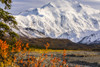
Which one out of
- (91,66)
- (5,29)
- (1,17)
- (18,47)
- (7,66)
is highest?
(1,17)

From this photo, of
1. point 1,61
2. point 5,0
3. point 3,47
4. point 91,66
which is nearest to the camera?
point 3,47

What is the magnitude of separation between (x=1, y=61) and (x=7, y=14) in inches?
271

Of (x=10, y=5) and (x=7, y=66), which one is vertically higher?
(x=10, y=5)

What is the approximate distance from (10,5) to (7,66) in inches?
238

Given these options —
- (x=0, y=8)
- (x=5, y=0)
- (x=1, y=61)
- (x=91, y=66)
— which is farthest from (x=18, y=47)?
(x=91, y=66)

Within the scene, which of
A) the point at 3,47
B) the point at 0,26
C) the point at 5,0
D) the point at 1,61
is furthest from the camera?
the point at 0,26

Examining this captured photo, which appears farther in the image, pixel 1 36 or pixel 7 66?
pixel 1 36

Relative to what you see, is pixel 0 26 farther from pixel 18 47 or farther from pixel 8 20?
pixel 18 47

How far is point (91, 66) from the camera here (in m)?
19.1

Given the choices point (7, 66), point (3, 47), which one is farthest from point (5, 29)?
point (3, 47)

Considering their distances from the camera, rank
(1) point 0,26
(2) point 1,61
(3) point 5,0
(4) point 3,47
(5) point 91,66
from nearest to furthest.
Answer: (4) point 3,47, (2) point 1,61, (3) point 5,0, (1) point 0,26, (5) point 91,66

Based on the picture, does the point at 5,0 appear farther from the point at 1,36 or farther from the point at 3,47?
the point at 3,47

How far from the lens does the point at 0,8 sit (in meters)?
16.7

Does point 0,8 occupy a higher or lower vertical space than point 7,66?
A: higher
